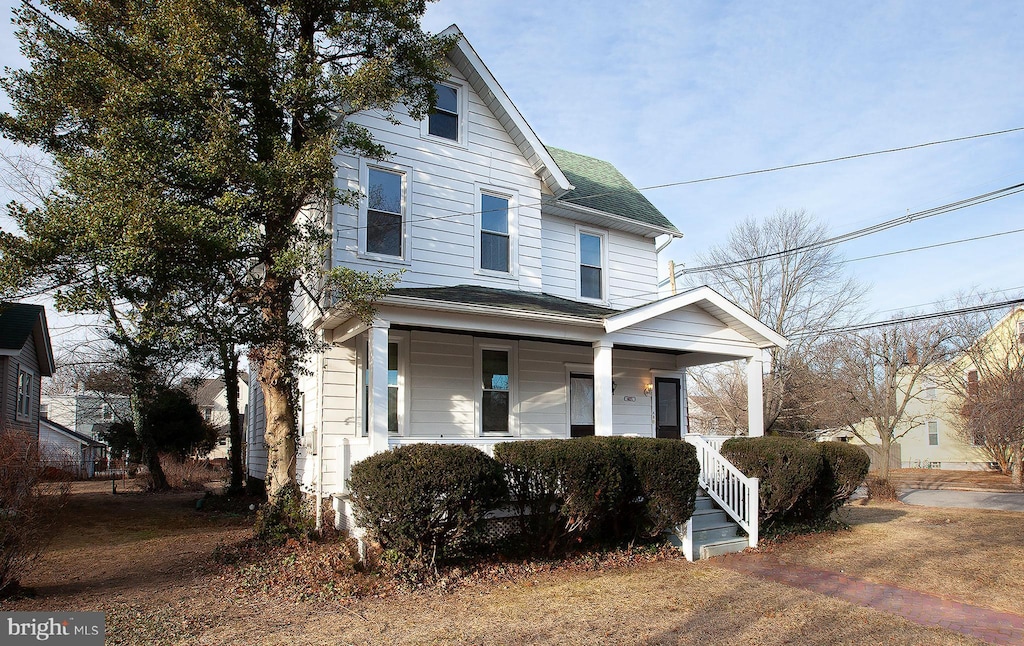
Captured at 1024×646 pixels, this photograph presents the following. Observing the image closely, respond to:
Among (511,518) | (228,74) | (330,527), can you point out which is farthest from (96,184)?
(511,518)

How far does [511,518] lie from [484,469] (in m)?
1.36

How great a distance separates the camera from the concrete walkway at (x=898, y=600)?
6.50m

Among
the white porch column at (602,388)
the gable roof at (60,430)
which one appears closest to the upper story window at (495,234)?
the white porch column at (602,388)

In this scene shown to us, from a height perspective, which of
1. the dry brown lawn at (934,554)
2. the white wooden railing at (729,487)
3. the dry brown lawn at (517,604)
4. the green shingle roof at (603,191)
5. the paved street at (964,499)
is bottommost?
the paved street at (964,499)

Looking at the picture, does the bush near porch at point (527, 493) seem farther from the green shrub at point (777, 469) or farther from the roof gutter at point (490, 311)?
the roof gutter at point (490, 311)

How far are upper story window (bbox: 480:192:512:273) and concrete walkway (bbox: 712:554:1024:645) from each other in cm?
649

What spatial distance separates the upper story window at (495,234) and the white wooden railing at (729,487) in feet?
15.9

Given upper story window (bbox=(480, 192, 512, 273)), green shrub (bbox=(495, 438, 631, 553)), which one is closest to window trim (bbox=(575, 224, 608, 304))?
upper story window (bbox=(480, 192, 512, 273))

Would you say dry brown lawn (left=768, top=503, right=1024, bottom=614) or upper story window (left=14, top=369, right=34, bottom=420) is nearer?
dry brown lawn (left=768, top=503, right=1024, bottom=614)

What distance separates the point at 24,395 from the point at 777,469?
71.6 ft

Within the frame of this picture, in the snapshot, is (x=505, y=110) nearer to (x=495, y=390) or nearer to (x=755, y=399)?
(x=495, y=390)

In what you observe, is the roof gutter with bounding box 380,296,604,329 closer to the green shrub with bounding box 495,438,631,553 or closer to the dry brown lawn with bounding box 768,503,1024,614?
the green shrub with bounding box 495,438,631,553

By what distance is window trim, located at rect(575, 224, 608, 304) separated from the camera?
14.3 m

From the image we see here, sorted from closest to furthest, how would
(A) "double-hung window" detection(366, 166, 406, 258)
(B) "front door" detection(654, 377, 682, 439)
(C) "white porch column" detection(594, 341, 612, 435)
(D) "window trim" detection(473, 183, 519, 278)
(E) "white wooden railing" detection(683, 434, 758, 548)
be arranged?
(E) "white wooden railing" detection(683, 434, 758, 548) → (C) "white porch column" detection(594, 341, 612, 435) → (A) "double-hung window" detection(366, 166, 406, 258) → (D) "window trim" detection(473, 183, 519, 278) → (B) "front door" detection(654, 377, 682, 439)
